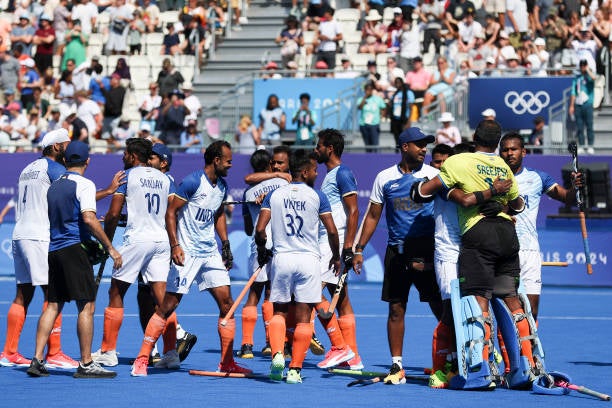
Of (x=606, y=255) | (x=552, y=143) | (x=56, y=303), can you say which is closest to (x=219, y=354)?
(x=56, y=303)

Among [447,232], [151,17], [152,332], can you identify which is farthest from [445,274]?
[151,17]

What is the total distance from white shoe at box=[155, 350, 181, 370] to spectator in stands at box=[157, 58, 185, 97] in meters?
18.2

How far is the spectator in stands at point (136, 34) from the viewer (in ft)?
109

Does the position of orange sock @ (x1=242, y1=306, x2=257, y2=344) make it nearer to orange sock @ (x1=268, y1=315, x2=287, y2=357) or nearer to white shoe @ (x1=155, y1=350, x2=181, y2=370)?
white shoe @ (x1=155, y1=350, x2=181, y2=370)

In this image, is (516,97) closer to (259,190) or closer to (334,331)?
(259,190)

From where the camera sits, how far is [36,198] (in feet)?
41.4

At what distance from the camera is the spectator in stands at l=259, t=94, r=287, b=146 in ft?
91.4

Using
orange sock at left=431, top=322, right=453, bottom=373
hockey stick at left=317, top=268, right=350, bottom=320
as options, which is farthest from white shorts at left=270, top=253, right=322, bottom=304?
orange sock at left=431, top=322, right=453, bottom=373

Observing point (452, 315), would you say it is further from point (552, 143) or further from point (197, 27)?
point (197, 27)

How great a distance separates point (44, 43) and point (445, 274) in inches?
942

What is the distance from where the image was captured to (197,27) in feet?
107

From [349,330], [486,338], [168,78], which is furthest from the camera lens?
[168,78]

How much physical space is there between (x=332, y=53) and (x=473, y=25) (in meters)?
3.31

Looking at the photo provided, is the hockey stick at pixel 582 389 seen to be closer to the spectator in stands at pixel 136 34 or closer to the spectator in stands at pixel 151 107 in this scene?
the spectator in stands at pixel 151 107
